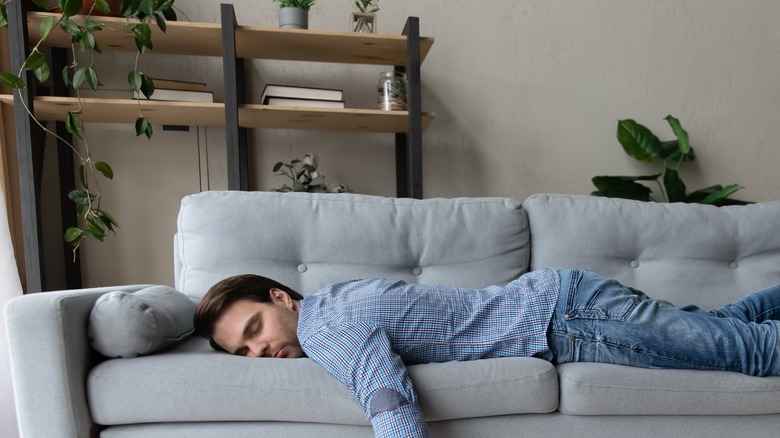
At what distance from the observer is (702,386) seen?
3.48 feet

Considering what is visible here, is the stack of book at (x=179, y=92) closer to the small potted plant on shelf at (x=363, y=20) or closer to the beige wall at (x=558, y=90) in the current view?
the beige wall at (x=558, y=90)

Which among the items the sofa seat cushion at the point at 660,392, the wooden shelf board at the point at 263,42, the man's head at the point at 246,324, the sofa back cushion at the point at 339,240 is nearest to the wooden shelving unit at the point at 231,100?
the wooden shelf board at the point at 263,42

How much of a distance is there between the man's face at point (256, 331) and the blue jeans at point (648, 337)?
57 centimetres

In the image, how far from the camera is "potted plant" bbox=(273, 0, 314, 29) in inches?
74.9

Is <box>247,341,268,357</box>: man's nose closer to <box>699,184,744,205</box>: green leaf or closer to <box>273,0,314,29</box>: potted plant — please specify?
<box>273,0,314,29</box>: potted plant

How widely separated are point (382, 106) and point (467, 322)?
43.7 inches

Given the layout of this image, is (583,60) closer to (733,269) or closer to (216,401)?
(733,269)

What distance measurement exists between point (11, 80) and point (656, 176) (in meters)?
2.40

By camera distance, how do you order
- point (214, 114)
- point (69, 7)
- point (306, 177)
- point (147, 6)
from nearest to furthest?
point (69, 7) < point (147, 6) < point (214, 114) < point (306, 177)

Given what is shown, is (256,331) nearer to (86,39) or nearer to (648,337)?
(648,337)

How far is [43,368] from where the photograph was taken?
37.4 inches

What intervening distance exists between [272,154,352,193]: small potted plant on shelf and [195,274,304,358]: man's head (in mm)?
850

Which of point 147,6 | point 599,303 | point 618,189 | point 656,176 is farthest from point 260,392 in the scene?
point 656,176

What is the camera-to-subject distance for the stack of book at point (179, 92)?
73.0 inches
